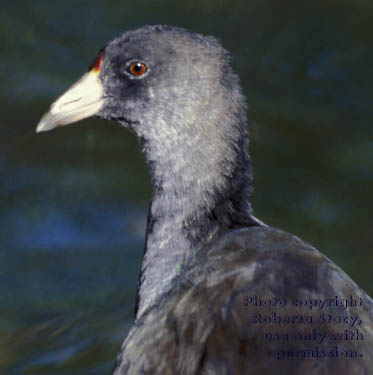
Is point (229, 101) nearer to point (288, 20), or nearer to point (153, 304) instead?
point (153, 304)

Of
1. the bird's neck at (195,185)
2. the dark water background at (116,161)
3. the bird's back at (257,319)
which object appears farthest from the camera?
the dark water background at (116,161)

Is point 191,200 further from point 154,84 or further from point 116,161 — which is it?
point 116,161

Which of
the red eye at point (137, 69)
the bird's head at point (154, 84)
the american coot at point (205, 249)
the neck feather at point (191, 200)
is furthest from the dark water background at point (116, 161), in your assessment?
the red eye at point (137, 69)

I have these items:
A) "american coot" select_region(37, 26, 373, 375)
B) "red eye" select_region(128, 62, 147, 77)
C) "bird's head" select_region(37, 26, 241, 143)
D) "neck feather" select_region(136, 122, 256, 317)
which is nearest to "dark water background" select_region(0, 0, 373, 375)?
"neck feather" select_region(136, 122, 256, 317)

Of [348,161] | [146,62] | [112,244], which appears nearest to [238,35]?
[348,161]

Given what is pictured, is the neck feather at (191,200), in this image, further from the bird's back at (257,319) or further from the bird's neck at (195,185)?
the bird's back at (257,319)

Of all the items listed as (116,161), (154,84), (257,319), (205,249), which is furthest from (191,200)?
(116,161)

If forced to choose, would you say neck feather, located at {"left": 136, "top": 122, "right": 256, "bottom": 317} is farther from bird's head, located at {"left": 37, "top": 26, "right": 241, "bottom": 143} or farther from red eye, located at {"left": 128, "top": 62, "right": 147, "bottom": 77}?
red eye, located at {"left": 128, "top": 62, "right": 147, "bottom": 77}
